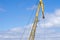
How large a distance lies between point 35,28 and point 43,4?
6.24 meters

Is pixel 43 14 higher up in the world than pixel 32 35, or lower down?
higher up

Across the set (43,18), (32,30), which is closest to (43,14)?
(43,18)

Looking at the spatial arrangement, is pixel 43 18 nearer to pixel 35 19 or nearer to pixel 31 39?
pixel 35 19

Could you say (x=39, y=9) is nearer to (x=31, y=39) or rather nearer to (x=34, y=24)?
(x=34, y=24)

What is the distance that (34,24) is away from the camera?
181ft

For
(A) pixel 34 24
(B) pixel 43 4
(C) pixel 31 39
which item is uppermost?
(B) pixel 43 4

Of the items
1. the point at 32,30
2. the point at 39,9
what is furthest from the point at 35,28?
the point at 39,9

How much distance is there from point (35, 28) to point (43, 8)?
5.37m

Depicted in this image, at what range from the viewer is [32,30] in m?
55.2

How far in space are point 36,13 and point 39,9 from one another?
50.4 inches

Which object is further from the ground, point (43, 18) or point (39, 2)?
point (39, 2)

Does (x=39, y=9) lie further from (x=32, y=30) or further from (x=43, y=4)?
(x=32, y=30)

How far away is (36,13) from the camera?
55438 mm

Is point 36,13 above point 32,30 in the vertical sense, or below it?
above
